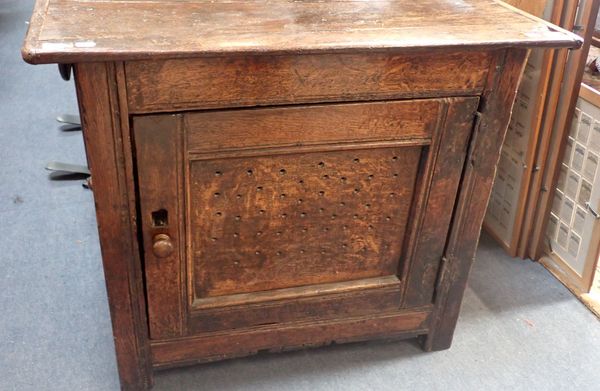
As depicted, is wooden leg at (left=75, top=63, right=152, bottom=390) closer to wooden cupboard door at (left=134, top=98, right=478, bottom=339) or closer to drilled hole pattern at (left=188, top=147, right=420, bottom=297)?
wooden cupboard door at (left=134, top=98, right=478, bottom=339)

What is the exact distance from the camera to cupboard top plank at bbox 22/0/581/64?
1.08m

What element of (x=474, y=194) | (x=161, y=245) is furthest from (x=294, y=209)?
(x=474, y=194)

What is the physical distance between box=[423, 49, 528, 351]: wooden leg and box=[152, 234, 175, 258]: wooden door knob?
0.62m

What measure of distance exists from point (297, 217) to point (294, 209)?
22 millimetres

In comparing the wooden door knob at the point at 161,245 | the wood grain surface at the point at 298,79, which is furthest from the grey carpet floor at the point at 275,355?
the wood grain surface at the point at 298,79

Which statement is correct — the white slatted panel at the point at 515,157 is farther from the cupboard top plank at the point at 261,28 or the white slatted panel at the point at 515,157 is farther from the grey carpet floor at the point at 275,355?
the cupboard top plank at the point at 261,28

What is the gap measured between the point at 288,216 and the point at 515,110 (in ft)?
2.93

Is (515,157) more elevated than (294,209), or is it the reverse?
(294,209)

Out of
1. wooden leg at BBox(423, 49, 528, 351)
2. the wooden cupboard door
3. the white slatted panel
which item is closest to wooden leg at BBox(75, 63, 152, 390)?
the wooden cupboard door

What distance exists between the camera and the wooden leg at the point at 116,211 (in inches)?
43.8

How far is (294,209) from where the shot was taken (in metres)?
1.37

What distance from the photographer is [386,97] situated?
49.4 inches

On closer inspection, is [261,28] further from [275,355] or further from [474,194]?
[275,355]

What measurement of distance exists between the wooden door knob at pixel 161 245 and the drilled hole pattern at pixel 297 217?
2.4 inches
